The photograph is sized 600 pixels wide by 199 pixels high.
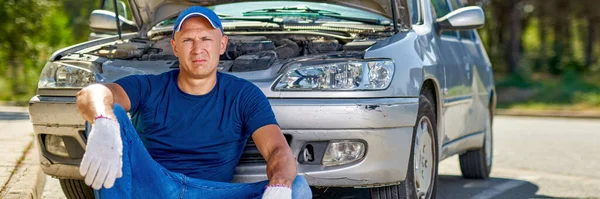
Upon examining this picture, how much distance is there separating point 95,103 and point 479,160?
15.9ft

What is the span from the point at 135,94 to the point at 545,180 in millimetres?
4800

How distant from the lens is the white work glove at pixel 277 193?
3.90 m

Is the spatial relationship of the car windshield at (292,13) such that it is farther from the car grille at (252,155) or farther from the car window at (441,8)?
the car grille at (252,155)

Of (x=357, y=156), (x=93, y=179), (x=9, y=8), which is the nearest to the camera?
(x=93, y=179)

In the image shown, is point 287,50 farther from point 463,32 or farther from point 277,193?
point 463,32

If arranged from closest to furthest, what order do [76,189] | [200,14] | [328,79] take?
[200,14] < [328,79] < [76,189]

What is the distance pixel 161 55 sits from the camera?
19.0ft

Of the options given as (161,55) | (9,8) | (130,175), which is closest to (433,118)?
(161,55)

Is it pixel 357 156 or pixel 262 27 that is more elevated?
pixel 262 27

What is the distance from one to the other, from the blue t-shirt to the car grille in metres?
0.73

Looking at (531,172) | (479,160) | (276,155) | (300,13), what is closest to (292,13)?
(300,13)

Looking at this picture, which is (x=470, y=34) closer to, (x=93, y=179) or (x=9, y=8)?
(x=93, y=179)

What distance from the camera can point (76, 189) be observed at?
6.06 metres

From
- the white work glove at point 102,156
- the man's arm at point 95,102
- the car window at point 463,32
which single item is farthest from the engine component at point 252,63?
the car window at point 463,32
